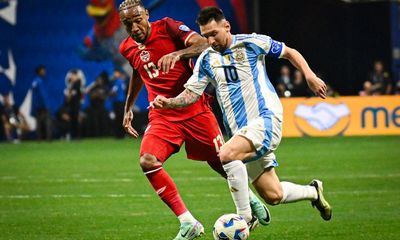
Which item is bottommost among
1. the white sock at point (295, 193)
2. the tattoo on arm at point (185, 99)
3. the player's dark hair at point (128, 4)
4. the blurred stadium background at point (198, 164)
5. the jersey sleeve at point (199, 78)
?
the blurred stadium background at point (198, 164)

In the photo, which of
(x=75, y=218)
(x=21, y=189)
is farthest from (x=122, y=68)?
(x=75, y=218)

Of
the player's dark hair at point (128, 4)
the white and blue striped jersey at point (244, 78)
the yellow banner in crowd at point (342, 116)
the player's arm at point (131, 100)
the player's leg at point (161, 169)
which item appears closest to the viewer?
the white and blue striped jersey at point (244, 78)

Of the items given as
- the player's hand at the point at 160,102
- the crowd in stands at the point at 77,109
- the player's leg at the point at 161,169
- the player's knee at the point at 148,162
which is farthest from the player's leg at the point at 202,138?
the crowd in stands at the point at 77,109

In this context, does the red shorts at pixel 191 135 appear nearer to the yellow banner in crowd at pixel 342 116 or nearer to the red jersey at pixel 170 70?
the red jersey at pixel 170 70

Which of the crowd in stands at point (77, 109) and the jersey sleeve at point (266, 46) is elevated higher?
the jersey sleeve at point (266, 46)

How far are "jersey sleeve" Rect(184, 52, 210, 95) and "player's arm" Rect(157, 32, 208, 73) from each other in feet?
0.71

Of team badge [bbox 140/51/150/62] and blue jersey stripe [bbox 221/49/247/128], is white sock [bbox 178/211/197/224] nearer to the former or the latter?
blue jersey stripe [bbox 221/49/247/128]

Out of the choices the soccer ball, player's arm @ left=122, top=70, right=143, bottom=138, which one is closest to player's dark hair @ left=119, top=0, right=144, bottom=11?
player's arm @ left=122, top=70, right=143, bottom=138

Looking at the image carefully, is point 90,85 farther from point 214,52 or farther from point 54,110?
point 214,52

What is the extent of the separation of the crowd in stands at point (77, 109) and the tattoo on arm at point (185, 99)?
18.5m

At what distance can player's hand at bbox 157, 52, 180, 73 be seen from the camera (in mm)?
9164

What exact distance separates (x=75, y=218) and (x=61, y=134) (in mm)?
19003

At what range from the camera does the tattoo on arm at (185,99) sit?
9.24 meters

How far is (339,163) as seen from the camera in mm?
18141
